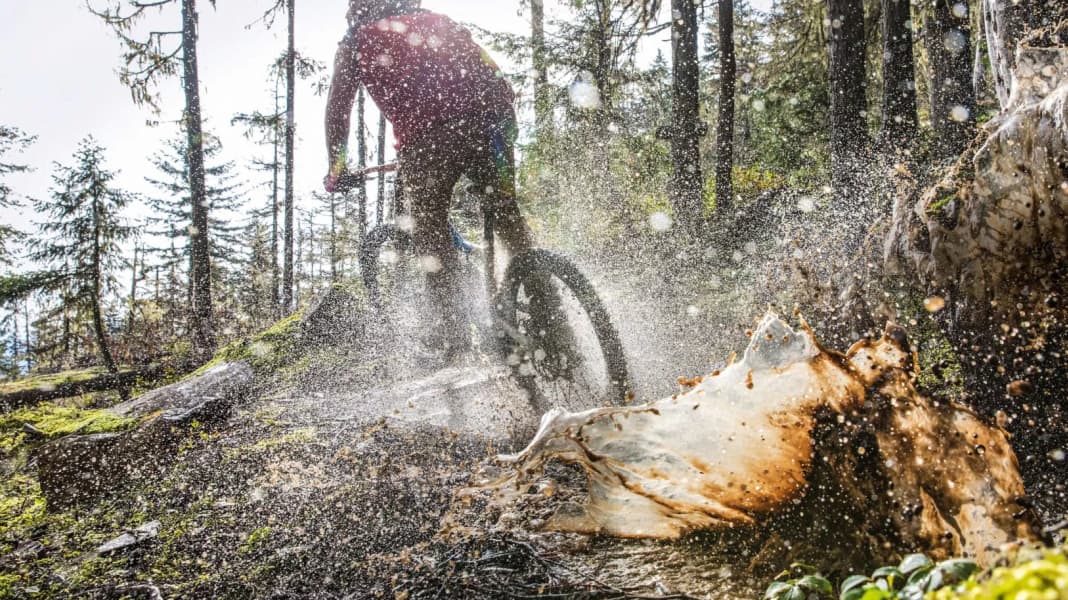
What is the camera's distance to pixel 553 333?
387 cm

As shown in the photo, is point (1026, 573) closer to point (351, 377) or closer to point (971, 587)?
point (971, 587)

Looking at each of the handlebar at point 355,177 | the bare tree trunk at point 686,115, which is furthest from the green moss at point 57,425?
the bare tree trunk at point 686,115

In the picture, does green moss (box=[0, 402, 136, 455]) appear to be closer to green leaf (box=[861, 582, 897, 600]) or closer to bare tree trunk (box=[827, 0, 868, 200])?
green leaf (box=[861, 582, 897, 600])

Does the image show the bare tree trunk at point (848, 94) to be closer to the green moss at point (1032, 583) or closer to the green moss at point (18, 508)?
the green moss at point (1032, 583)

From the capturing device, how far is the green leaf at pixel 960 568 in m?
0.92

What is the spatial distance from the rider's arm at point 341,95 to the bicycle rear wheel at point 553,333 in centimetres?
160

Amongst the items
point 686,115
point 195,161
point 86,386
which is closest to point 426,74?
point 686,115

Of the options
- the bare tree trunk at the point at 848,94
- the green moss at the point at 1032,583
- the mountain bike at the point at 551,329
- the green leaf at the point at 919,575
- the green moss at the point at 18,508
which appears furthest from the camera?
the bare tree trunk at the point at 848,94

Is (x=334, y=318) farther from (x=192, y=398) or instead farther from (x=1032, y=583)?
→ (x=1032, y=583)

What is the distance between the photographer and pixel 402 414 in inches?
171

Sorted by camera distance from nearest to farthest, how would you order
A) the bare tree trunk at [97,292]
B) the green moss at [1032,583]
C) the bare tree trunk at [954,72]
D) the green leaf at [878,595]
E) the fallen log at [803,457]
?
the green moss at [1032,583]
the green leaf at [878,595]
the fallen log at [803,457]
the bare tree trunk at [954,72]
the bare tree trunk at [97,292]

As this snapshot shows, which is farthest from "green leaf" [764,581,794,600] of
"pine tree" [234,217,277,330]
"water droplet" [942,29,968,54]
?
"pine tree" [234,217,277,330]

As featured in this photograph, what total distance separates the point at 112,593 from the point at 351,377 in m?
4.21

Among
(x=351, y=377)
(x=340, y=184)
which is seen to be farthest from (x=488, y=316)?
(x=351, y=377)
